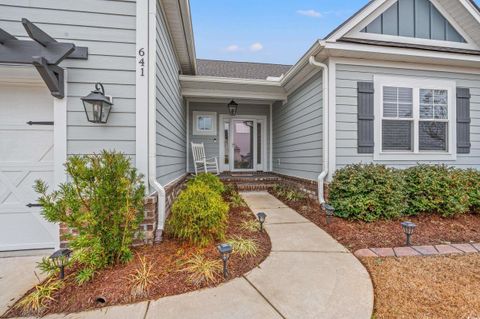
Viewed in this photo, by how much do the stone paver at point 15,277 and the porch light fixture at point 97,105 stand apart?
1700 millimetres

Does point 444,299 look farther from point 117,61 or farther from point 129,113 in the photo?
point 117,61

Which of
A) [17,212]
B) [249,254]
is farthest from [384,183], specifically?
[17,212]

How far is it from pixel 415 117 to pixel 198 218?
4662 mm

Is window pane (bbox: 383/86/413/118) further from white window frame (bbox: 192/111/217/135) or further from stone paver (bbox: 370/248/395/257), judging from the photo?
white window frame (bbox: 192/111/217/135)

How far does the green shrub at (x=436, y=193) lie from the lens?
3955mm

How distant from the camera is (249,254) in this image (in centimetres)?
264

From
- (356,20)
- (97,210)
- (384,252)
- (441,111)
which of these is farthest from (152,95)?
→ (441,111)

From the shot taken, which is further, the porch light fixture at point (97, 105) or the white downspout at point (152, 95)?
the white downspout at point (152, 95)

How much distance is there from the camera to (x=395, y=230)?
11.4ft

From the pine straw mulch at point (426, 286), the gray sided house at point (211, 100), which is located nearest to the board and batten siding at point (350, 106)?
the gray sided house at point (211, 100)

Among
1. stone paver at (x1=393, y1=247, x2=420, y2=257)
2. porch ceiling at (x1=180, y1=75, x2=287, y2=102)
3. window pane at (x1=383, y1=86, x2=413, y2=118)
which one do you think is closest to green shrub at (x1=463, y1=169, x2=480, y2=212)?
window pane at (x1=383, y1=86, x2=413, y2=118)

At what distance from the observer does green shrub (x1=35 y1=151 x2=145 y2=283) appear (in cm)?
214

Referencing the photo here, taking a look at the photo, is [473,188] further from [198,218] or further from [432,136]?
[198,218]

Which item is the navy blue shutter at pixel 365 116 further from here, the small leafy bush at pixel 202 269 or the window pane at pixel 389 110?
the small leafy bush at pixel 202 269
